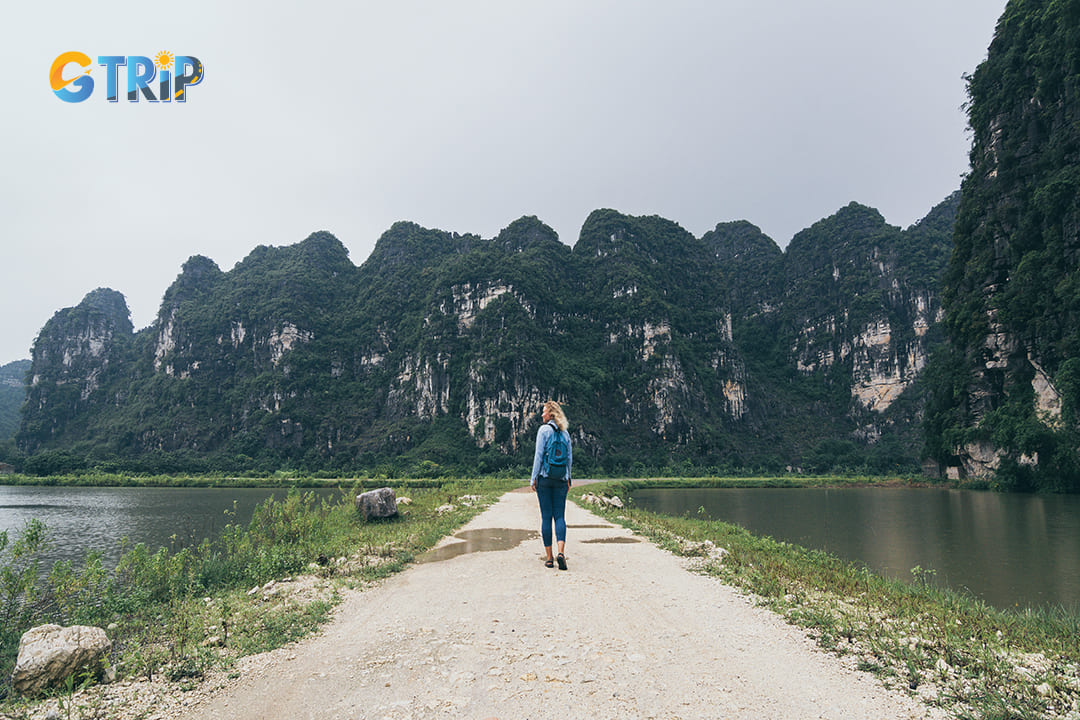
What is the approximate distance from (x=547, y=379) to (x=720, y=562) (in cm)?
8138

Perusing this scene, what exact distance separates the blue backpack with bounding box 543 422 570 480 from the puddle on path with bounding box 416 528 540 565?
101 inches

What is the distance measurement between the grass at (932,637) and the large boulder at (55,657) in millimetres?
5357

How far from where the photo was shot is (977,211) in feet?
147

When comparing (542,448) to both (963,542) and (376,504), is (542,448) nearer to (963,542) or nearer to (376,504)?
(376,504)

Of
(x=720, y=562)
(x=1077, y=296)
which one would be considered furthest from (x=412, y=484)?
(x=1077, y=296)

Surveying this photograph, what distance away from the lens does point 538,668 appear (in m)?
3.21

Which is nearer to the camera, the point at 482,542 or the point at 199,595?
the point at 199,595

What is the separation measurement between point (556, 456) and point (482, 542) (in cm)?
365

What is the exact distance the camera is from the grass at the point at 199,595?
3.88 m

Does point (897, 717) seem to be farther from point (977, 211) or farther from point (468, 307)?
point (468, 307)

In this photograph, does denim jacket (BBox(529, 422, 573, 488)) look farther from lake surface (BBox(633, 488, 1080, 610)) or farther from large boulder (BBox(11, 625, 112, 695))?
lake surface (BBox(633, 488, 1080, 610))

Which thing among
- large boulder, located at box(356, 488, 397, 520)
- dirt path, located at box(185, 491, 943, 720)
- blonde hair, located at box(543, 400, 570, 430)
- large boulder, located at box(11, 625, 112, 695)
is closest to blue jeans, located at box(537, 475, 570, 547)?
blonde hair, located at box(543, 400, 570, 430)

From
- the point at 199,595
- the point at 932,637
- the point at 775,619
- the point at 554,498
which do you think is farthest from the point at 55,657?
the point at 932,637

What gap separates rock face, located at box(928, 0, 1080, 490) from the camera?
33.8 meters
